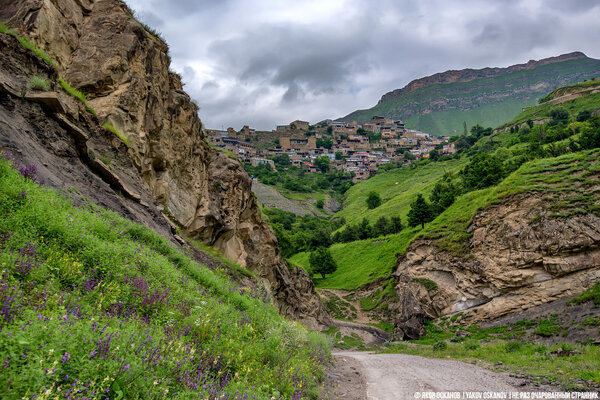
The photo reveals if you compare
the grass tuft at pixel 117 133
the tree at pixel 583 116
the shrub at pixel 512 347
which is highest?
the tree at pixel 583 116

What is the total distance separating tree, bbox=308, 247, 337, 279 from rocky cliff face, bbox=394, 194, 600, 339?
24.7m

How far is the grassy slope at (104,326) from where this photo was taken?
2.93 meters

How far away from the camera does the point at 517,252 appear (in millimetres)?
30453

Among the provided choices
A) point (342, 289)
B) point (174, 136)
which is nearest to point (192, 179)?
point (174, 136)

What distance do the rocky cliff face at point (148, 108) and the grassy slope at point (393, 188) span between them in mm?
63259

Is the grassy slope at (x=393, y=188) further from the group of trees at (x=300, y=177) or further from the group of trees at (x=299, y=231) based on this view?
the group of trees at (x=300, y=177)

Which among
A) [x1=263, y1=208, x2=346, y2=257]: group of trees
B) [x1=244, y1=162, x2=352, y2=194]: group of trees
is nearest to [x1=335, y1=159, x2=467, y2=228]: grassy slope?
[x1=263, y1=208, x2=346, y2=257]: group of trees

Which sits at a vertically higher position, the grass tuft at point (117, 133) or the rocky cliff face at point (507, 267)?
the grass tuft at point (117, 133)

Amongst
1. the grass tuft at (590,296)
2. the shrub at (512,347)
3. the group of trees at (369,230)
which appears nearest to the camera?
the shrub at (512,347)

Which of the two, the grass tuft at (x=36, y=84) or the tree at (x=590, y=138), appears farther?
the tree at (x=590, y=138)

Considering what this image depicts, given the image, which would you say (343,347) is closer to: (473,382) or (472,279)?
(472,279)

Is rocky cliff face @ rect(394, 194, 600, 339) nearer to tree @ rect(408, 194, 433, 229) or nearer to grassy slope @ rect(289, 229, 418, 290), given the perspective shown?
grassy slope @ rect(289, 229, 418, 290)

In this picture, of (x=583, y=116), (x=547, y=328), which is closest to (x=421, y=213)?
(x=547, y=328)

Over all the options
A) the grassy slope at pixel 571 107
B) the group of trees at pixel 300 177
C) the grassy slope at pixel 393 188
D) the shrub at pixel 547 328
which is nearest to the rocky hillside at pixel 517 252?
the shrub at pixel 547 328
